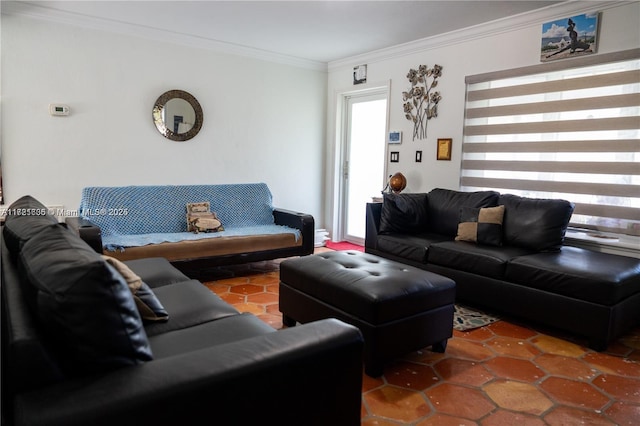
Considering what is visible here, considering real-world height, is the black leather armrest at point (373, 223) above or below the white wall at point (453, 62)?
below

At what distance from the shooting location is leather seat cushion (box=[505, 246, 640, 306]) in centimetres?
249

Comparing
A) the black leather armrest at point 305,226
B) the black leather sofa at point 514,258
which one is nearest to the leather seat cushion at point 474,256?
the black leather sofa at point 514,258

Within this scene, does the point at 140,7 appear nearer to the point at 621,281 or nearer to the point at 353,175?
the point at 353,175

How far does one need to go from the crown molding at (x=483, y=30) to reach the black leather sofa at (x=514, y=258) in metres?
1.48

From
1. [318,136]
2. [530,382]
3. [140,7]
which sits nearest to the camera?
[530,382]

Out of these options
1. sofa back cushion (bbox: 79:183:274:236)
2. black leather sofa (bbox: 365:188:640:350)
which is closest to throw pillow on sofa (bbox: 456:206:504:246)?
black leather sofa (bbox: 365:188:640:350)

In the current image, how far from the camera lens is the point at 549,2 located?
3314 millimetres

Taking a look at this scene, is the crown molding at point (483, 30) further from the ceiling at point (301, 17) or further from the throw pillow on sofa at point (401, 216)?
the throw pillow on sofa at point (401, 216)

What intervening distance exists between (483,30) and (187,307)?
359 centimetres

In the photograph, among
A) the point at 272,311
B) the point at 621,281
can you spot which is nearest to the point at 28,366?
the point at 272,311

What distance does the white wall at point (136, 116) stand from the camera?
3684 millimetres

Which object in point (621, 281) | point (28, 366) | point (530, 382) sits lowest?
point (530, 382)

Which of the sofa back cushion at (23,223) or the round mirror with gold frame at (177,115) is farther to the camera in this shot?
the round mirror with gold frame at (177,115)

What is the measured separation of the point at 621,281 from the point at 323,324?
2116mm
